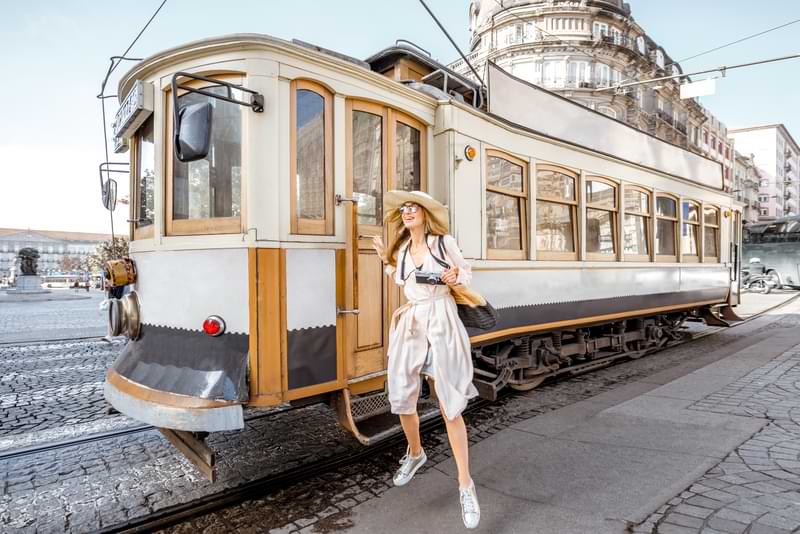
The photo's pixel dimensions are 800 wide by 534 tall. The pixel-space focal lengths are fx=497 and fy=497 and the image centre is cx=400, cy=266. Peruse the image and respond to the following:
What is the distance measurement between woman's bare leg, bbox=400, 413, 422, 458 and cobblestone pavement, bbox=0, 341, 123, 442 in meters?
3.65

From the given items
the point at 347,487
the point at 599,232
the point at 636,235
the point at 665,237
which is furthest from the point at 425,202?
the point at 665,237

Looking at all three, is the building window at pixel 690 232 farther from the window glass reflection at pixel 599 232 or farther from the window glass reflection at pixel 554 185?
the window glass reflection at pixel 554 185

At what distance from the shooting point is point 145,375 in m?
3.60

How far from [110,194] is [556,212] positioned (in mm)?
4808

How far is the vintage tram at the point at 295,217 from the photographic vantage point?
329 cm

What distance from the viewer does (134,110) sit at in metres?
3.80

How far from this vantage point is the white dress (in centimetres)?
299

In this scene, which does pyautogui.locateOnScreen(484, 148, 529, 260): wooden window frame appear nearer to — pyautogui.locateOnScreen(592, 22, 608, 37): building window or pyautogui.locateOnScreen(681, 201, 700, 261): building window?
pyautogui.locateOnScreen(681, 201, 700, 261): building window

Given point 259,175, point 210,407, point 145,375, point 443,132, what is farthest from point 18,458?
point 443,132

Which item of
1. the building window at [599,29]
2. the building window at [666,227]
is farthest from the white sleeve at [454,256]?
the building window at [599,29]

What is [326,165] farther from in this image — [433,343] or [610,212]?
[610,212]

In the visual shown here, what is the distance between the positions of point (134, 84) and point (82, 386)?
4401 millimetres

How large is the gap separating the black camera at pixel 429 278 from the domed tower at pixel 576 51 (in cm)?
3333

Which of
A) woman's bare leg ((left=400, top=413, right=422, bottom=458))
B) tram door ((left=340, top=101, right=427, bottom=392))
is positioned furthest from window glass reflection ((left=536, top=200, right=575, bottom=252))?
woman's bare leg ((left=400, top=413, right=422, bottom=458))
